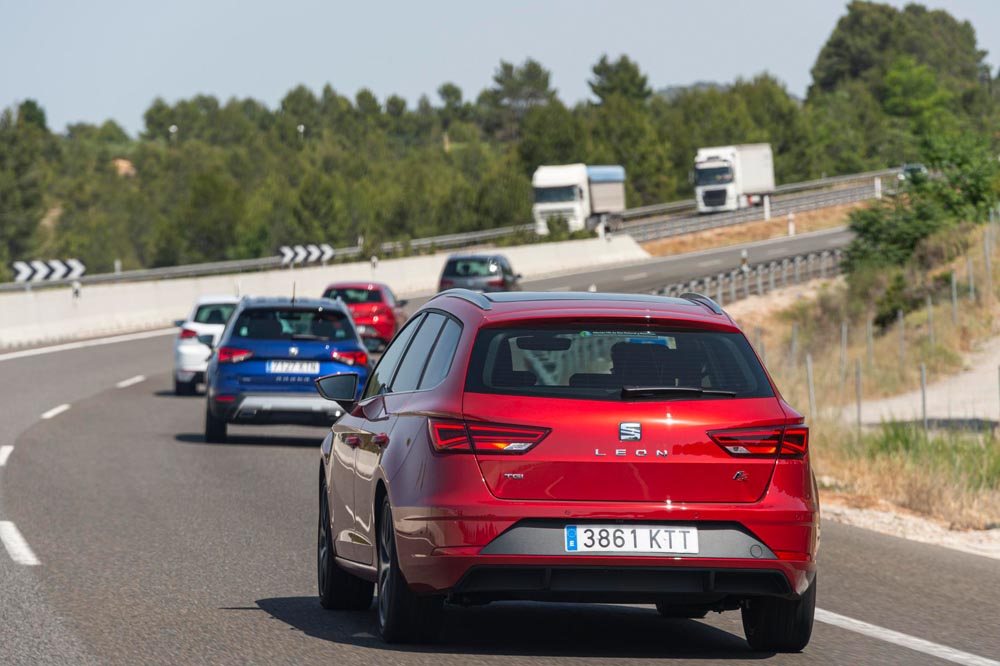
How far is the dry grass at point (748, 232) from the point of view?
268 feet

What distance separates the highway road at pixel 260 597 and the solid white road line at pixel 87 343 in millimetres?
18539

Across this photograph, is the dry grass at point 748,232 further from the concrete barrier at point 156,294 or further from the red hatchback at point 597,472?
the red hatchback at point 597,472

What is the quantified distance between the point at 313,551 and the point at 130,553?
1.08m

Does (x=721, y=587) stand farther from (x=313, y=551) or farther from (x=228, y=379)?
(x=228, y=379)

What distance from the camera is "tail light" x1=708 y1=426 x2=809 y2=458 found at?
274 inches

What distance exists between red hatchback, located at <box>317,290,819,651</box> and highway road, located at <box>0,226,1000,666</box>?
46 centimetres

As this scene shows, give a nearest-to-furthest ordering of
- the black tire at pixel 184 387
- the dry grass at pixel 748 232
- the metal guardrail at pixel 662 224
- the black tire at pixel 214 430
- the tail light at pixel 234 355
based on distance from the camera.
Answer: the tail light at pixel 234 355 → the black tire at pixel 214 430 → the black tire at pixel 184 387 → the metal guardrail at pixel 662 224 → the dry grass at pixel 748 232

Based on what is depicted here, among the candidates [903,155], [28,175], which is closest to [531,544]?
[28,175]

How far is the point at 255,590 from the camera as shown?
937 cm

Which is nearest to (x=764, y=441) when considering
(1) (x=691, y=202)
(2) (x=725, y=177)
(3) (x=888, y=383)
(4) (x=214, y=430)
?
(4) (x=214, y=430)

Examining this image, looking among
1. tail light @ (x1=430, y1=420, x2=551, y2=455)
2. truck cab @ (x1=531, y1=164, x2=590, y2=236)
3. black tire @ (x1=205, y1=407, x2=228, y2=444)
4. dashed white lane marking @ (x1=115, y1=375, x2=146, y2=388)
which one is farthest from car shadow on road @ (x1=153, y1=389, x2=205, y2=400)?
truck cab @ (x1=531, y1=164, x2=590, y2=236)

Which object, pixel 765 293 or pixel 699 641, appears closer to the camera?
pixel 699 641

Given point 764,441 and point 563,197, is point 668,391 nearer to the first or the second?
point 764,441

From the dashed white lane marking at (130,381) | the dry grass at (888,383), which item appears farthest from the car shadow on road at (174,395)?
the dry grass at (888,383)
